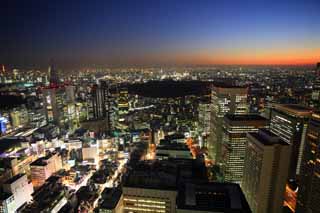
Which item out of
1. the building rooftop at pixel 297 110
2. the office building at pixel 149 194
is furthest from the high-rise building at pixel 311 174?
the office building at pixel 149 194

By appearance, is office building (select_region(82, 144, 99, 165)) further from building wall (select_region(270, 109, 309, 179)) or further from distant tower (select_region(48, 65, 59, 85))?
distant tower (select_region(48, 65, 59, 85))

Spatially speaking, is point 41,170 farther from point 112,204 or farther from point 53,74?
point 53,74

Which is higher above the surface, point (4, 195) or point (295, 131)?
point (295, 131)

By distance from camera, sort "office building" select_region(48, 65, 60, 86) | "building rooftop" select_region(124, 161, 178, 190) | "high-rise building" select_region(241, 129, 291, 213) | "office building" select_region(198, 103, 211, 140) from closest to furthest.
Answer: "building rooftop" select_region(124, 161, 178, 190) < "high-rise building" select_region(241, 129, 291, 213) < "office building" select_region(198, 103, 211, 140) < "office building" select_region(48, 65, 60, 86)

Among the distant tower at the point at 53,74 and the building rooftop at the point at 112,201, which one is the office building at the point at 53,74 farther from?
the building rooftop at the point at 112,201

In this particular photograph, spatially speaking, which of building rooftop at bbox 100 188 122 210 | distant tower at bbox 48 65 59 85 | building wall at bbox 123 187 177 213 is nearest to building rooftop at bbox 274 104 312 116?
building wall at bbox 123 187 177 213

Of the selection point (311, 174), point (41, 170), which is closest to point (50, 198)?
point (41, 170)
